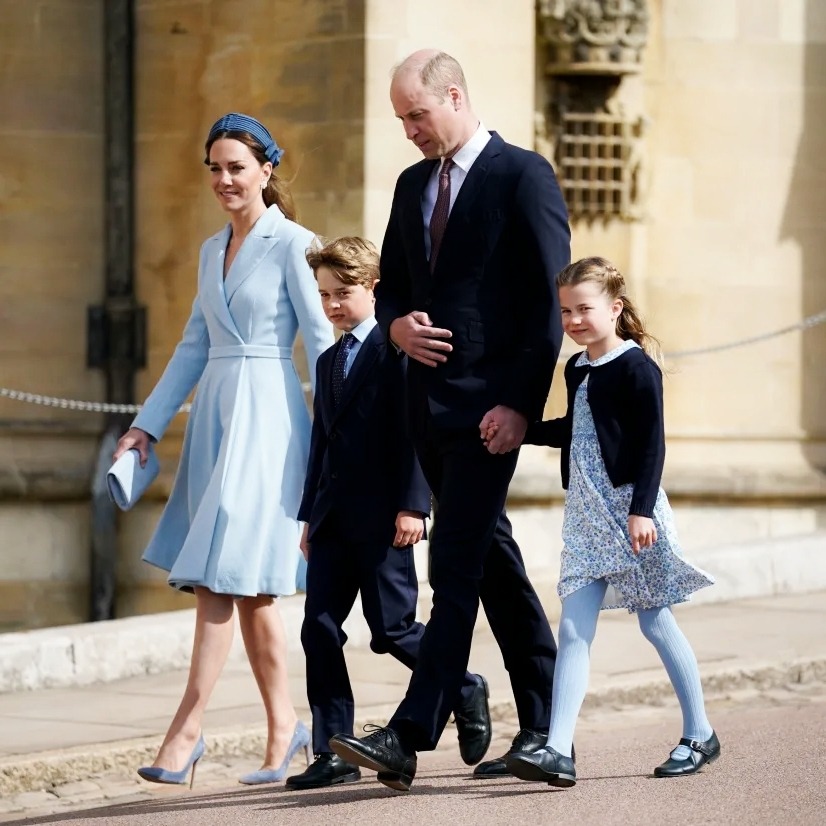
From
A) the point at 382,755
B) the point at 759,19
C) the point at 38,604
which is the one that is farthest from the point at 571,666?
the point at 759,19

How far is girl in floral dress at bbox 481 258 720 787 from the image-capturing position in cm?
541

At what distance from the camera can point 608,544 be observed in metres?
5.47

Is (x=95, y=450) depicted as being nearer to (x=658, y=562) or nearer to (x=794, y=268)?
(x=794, y=268)

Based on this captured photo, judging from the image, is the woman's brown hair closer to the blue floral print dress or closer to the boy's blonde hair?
the boy's blonde hair

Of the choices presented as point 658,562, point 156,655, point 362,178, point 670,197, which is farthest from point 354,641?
point 670,197

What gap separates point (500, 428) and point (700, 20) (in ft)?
22.2

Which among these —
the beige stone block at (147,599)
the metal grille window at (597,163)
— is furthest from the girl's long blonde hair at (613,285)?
the beige stone block at (147,599)

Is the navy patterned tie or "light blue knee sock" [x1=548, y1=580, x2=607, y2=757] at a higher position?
the navy patterned tie

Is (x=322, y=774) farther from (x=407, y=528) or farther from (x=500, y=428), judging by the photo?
(x=500, y=428)

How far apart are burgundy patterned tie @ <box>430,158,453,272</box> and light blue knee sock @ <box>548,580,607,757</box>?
926mm

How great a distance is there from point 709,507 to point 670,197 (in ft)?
5.42

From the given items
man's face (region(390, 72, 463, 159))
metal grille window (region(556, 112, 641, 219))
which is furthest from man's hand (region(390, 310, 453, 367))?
metal grille window (region(556, 112, 641, 219))

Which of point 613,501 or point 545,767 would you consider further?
point 613,501

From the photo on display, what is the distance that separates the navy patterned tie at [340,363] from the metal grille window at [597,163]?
5423 mm
